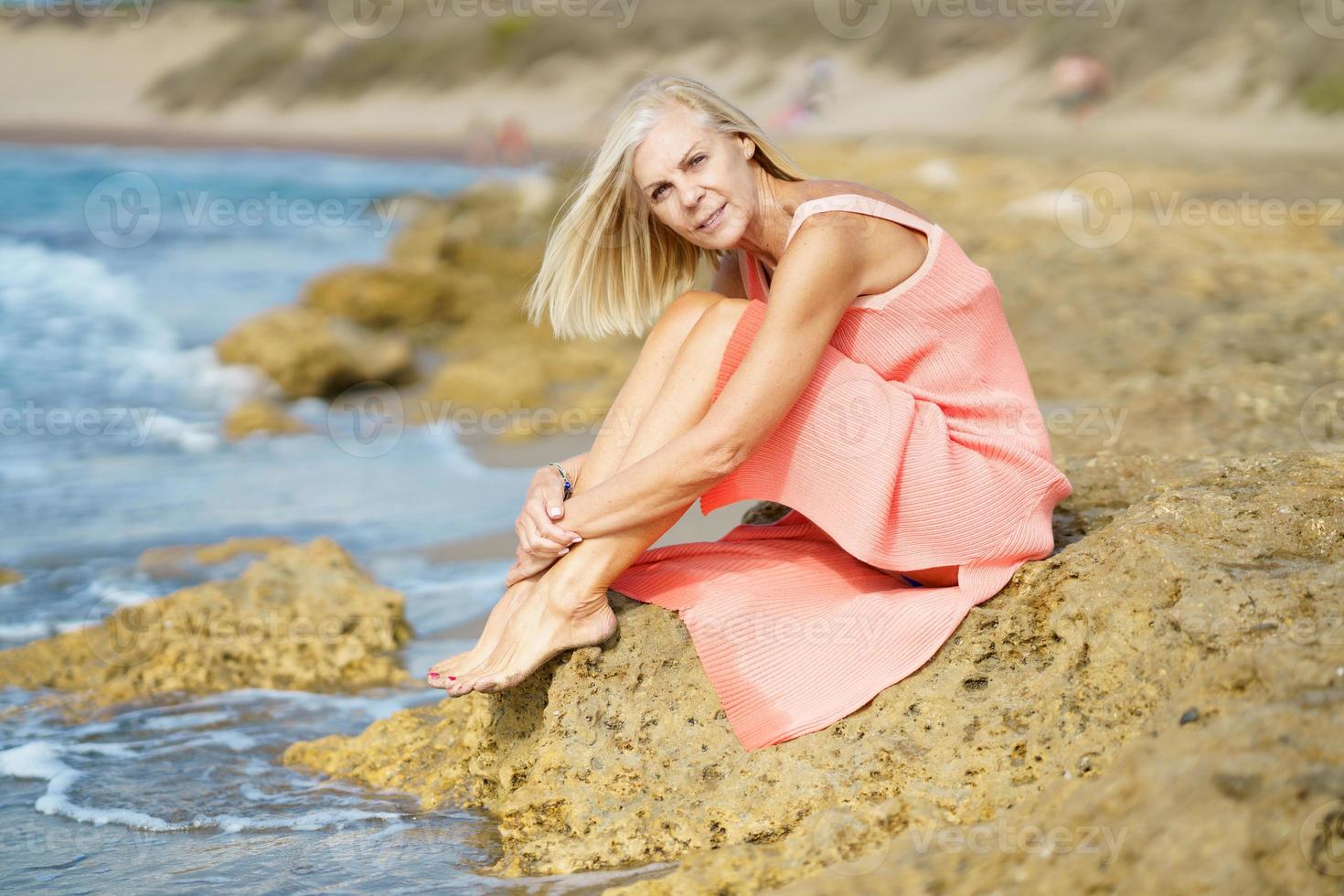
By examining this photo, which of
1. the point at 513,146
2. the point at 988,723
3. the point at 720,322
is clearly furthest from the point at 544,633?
the point at 513,146

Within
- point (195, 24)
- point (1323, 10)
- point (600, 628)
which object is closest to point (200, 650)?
point (600, 628)

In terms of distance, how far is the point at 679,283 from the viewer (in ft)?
10.1

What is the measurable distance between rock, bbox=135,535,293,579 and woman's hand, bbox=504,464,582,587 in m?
3.03

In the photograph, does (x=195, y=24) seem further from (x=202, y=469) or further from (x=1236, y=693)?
(x=1236, y=693)

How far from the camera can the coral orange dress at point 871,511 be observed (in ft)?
8.23

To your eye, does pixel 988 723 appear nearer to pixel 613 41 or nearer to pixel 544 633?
pixel 544 633

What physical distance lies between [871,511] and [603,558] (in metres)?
0.56

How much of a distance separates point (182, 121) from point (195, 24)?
19.2 feet

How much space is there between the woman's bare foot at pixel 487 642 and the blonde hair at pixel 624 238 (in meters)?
0.65

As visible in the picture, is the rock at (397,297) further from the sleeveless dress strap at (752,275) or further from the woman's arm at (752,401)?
the woman's arm at (752,401)

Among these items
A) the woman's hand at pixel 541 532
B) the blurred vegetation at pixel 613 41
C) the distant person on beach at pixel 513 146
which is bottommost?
the woman's hand at pixel 541 532

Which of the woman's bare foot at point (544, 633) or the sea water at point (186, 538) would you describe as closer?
the woman's bare foot at point (544, 633)

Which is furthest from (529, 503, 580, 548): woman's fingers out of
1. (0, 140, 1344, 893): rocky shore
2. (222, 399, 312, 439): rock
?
(222, 399, 312, 439): rock

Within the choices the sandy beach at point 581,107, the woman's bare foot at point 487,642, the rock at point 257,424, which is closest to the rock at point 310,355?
the rock at point 257,424
